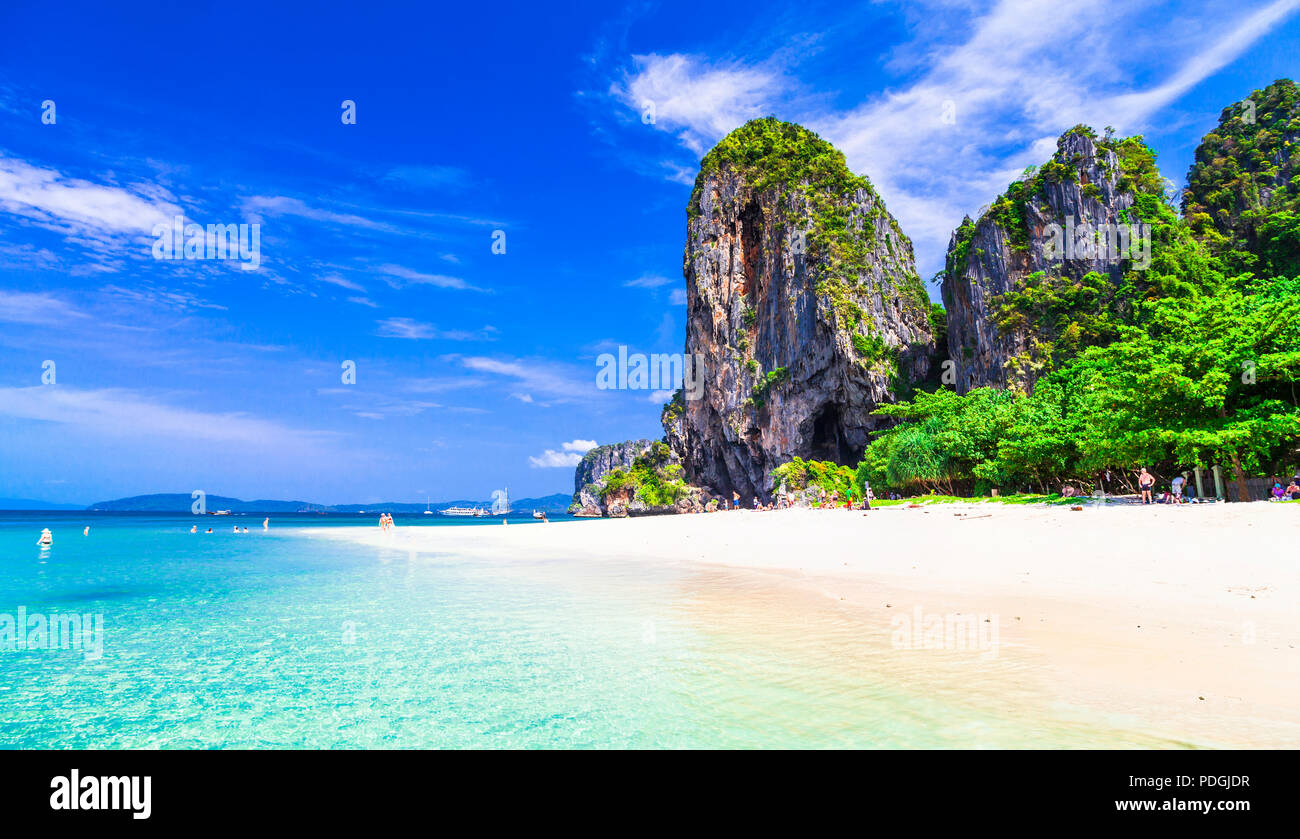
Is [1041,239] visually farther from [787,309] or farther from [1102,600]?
[1102,600]

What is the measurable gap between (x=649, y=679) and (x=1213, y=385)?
20.3 metres

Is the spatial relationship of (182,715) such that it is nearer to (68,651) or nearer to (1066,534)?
(68,651)

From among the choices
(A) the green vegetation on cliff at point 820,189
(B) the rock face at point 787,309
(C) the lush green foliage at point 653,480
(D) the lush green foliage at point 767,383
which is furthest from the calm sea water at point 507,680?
(C) the lush green foliage at point 653,480

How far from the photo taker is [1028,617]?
9.21 m

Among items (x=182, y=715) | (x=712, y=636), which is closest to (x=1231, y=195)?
(x=712, y=636)

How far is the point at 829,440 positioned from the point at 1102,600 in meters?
66.7

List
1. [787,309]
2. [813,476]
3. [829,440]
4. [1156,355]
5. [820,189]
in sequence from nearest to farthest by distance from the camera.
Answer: [1156,355] → [813,476] → [787,309] → [829,440] → [820,189]

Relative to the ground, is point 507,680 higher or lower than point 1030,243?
lower

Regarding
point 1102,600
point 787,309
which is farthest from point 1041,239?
point 1102,600

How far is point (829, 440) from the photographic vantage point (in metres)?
75.4

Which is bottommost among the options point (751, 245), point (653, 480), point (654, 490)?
point (654, 490)

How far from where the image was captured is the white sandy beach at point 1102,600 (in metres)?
5.45

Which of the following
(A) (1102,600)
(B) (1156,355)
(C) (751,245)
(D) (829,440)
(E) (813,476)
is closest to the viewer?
(A) (1102,600)

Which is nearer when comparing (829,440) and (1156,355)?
(1156,355)
